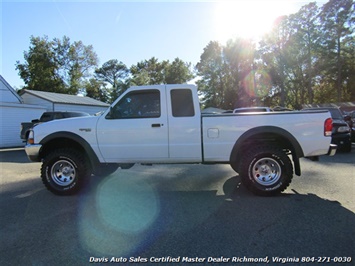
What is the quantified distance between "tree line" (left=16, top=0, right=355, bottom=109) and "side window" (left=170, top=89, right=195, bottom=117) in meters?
32.5

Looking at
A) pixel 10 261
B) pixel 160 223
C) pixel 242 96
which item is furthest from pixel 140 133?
pixel 242 96

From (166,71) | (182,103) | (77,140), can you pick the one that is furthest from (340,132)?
A: (166,71)

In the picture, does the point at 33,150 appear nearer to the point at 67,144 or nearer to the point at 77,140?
the point at 67,144

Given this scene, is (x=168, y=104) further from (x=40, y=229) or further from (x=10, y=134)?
(x=10, y=134)

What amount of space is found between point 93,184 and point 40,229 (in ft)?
7.72

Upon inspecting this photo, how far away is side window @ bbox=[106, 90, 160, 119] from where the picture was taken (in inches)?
197

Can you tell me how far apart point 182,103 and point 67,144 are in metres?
2.55

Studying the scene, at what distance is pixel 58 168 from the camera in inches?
203

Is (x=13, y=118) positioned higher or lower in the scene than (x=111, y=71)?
lower

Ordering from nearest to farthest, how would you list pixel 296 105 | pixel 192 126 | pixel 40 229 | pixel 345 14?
pixel 40 229 → pixel 192 126 → pixel 345 14 → pixel 296 105

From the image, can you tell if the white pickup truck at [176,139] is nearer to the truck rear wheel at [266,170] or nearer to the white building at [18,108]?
the truck rear wheel at [266,170]

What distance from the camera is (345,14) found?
3738 cm

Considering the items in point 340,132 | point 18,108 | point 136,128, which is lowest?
point 340,132

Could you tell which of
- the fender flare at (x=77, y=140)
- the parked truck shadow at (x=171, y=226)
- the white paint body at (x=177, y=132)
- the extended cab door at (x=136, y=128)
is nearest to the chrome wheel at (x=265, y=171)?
the parked truck shadow at (x=171, y=226)
